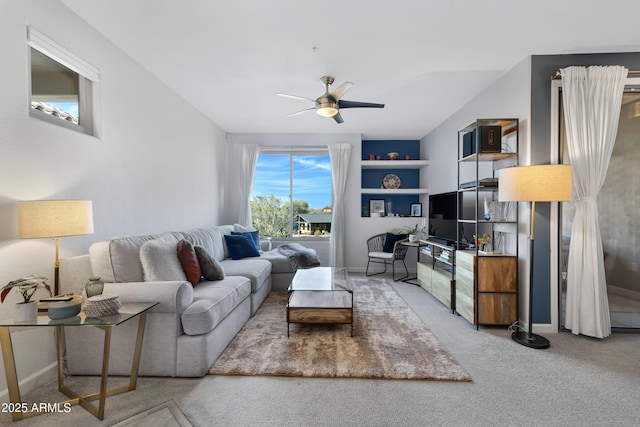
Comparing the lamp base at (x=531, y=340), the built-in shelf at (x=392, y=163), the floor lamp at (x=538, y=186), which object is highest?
the built-in shelf at (x=392, y=163)

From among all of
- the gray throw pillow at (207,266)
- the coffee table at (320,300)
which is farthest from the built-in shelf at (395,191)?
the gray throw pillow at (207,266)

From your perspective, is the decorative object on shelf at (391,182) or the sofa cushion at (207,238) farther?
the decorative object on shelf at (391,182)

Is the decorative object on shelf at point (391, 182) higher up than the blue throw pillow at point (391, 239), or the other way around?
the decorative object on shelf at point (391, 182)

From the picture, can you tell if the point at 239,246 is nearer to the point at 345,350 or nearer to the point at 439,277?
the point at 345,350

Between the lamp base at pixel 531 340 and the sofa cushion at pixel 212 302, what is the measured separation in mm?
2592

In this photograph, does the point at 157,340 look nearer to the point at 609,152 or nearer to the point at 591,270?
the point at 591,270

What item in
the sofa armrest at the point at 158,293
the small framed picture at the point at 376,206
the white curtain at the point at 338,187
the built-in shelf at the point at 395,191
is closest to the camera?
the sofa armrest at the point at 158,293

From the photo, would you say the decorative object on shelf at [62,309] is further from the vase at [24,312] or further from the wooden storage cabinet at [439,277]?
the wooden storage cabinet at [439,277]

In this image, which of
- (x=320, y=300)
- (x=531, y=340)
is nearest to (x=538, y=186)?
(x=531, y=340)

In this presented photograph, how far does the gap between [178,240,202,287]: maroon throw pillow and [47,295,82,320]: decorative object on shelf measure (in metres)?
1.07

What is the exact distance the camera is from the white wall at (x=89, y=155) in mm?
1957

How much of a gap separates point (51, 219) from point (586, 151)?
4.31m

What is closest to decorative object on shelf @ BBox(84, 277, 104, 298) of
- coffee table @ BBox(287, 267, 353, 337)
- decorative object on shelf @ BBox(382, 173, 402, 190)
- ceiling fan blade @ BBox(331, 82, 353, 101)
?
coffee table @ BBox(287, 267, 353, 337)

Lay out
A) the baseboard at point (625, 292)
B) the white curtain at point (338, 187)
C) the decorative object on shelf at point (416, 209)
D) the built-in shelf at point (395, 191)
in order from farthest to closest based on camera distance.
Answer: the decorative object on shelf at point (416, 209), the built-in shelf at point (395, 191), the white curtain at point (338, 187), the baseboard at point (625, 292)
